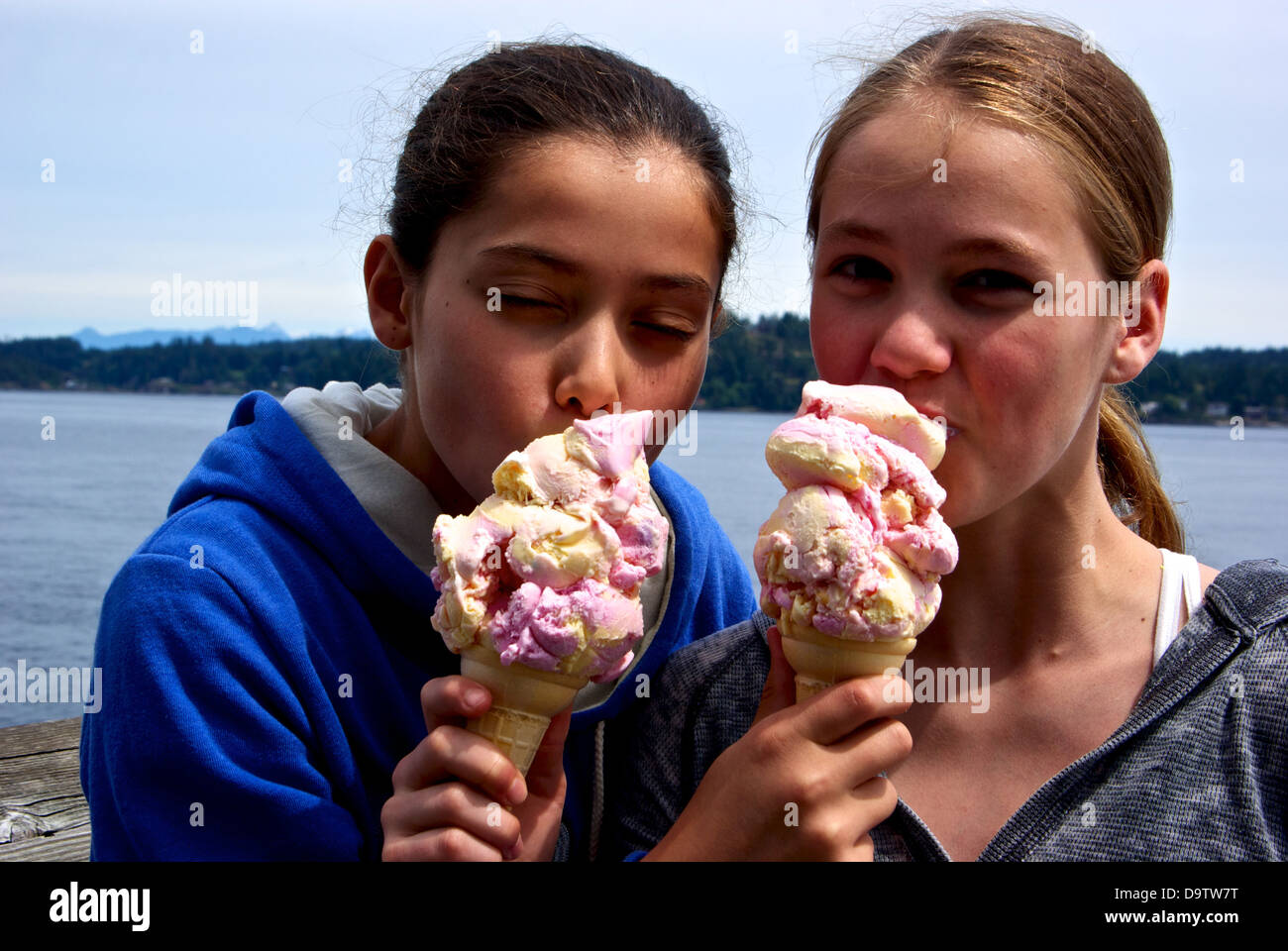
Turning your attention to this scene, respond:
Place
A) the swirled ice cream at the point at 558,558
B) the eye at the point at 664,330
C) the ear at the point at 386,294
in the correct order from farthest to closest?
the ear at the point at 386,294
the eye at the point at 664,330
the swirled ice cream at the point at 558,558

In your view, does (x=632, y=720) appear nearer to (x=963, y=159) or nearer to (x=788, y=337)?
(x=963, y=159)

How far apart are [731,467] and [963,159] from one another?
98.3ft

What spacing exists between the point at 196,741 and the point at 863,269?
203 centimetres

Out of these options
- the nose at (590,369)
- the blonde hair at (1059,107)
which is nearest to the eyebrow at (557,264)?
the nose at (590,369)

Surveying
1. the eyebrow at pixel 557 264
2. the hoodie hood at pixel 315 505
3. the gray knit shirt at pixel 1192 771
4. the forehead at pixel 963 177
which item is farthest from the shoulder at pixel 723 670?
the forehead at pixel 963 177

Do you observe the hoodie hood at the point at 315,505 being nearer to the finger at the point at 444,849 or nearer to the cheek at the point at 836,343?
the finger at the point at 444,849

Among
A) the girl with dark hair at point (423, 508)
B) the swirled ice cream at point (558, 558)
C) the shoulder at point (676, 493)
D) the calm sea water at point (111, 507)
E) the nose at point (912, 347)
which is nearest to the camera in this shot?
the swirled ice cream at point (558, 558)

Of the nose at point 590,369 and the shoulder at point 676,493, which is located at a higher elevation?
the nose at point 590,369

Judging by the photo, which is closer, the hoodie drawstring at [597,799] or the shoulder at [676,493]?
the hoodie drawstring at [597,799]

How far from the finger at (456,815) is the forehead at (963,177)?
1.67 meters

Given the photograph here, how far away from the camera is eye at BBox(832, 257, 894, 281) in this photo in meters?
2.74

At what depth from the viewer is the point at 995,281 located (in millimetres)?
2617

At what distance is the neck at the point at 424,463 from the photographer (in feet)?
10.8
